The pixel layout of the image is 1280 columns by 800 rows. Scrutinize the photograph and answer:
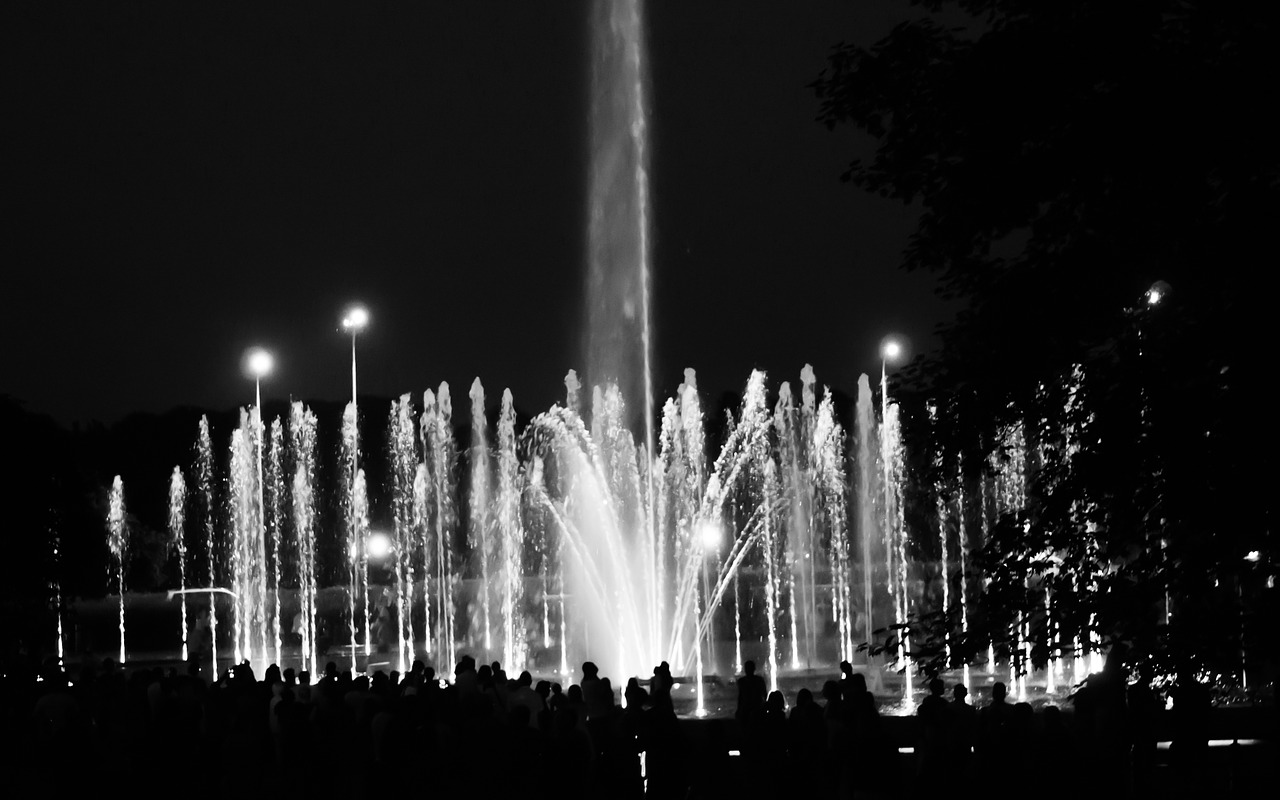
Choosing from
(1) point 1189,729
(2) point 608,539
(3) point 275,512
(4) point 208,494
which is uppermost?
(4) point 208,494

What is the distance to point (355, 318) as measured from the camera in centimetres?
4794

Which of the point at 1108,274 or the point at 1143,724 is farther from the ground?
the point at 1108,274

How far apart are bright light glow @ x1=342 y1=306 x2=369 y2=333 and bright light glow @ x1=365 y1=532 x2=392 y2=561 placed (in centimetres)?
2032

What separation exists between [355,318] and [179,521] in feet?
129

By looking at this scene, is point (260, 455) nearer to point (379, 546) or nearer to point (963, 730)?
point (379, 546)

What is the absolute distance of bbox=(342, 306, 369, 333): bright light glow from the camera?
157 feet

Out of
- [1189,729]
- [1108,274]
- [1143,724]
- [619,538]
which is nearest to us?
[1108,274]

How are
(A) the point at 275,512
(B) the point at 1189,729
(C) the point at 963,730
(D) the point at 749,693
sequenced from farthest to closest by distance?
1. (A) the point at 275,512
2. (D) the point at 749,693
3. (B) the point at 1189,729
4. (C) the point at 963,730

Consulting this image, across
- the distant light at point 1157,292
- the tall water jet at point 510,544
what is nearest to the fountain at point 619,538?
the tall water jet at point 510,544

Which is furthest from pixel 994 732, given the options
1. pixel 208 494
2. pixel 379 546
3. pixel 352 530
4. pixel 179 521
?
pixel 208 494

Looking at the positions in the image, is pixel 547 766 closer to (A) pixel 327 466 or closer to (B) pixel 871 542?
(B) pixel 871 542

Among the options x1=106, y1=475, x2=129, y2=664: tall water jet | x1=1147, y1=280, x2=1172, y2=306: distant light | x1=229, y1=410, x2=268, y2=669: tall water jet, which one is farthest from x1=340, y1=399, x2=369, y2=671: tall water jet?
x1=1147, y1=280, x2=1172, y2=306: distant light

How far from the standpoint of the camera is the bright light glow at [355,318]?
47750mm

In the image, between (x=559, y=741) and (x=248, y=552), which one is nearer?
(x=559, y=741)
